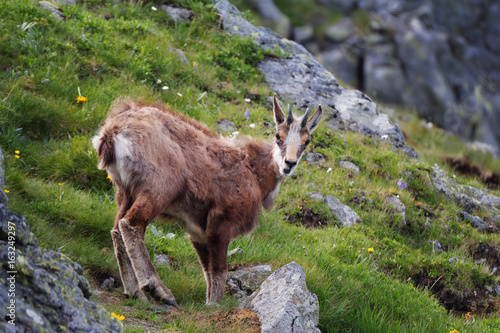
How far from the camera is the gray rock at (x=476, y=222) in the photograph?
860cm

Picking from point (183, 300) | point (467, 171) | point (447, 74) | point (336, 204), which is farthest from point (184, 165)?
point (447, 74)

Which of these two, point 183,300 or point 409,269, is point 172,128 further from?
point 409,269

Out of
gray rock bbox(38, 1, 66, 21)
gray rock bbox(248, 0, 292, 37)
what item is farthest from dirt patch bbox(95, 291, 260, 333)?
A: gray rock bbox(248, 0, 292, 37)

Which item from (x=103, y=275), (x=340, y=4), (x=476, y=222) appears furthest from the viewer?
(x=340, y=4)

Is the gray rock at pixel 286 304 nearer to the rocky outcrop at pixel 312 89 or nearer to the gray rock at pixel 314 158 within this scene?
the gray rock at pixel 314 158

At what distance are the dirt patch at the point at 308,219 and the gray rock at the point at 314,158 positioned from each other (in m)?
1.33

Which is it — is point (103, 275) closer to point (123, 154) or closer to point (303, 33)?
point (123, 154)

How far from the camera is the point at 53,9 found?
9.32 metres

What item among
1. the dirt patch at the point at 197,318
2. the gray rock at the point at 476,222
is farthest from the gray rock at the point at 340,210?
the dirt patch at the point at 197,318

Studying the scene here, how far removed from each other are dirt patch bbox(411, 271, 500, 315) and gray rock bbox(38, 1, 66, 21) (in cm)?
723

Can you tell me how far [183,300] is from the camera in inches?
218

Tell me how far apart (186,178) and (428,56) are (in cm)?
2688

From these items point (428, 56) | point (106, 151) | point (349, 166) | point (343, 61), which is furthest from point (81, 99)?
point (428, 56)

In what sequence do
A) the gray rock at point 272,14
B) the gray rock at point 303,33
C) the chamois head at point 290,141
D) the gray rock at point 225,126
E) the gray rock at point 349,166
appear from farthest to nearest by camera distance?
1. the gray rock at point 303,33
2. the gray rock at point 272,14
3. the gray rock at point 349,166
4. the gray rock at point 225,126
5. the chamois head at point 290,141
